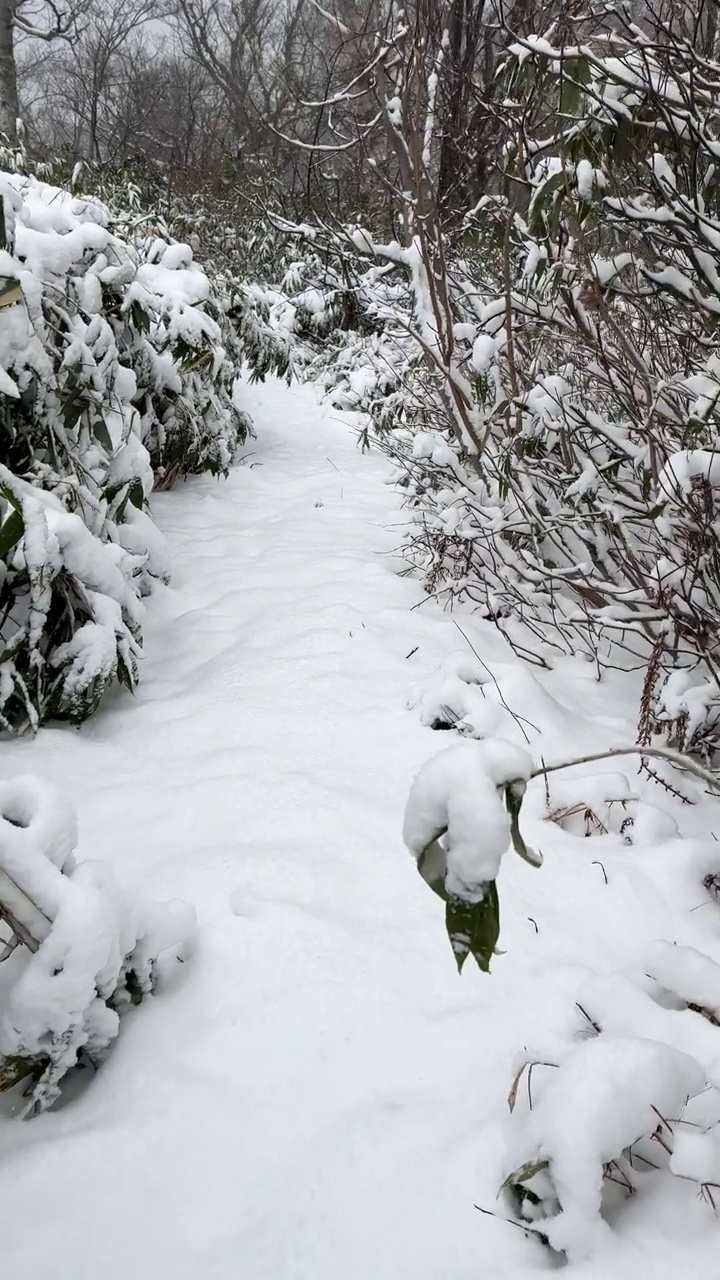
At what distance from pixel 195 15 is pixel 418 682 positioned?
22694mm

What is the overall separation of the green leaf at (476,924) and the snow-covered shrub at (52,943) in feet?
2.25

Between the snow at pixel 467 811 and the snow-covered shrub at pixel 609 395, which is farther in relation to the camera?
the snow-covered shrub at pixel 609 395

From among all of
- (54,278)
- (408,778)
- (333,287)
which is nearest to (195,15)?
(333,287)

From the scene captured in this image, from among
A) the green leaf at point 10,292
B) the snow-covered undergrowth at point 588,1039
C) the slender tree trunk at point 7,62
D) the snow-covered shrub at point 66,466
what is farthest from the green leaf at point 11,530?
the slender tree trunk at point 7,62

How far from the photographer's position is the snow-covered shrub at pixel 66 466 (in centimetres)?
185

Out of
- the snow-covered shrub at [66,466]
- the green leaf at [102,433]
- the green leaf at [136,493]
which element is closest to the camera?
the snow-covered shrub at [66,466]

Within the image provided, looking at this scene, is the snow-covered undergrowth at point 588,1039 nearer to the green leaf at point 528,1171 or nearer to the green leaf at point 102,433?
the green leaf at point 528,1171

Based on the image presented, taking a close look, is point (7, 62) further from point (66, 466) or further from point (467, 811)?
point (467, 811)

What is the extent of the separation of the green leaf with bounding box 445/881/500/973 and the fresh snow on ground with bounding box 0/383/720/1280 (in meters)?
0.56

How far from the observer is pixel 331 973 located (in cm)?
127

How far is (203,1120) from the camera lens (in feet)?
3.47

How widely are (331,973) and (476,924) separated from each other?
30.7 inches

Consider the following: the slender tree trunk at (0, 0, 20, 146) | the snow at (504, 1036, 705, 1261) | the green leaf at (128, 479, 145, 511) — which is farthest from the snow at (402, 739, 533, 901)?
the slender tree trunk at (0, 0, 20, 146)

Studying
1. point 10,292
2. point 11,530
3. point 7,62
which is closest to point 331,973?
point 11,530
